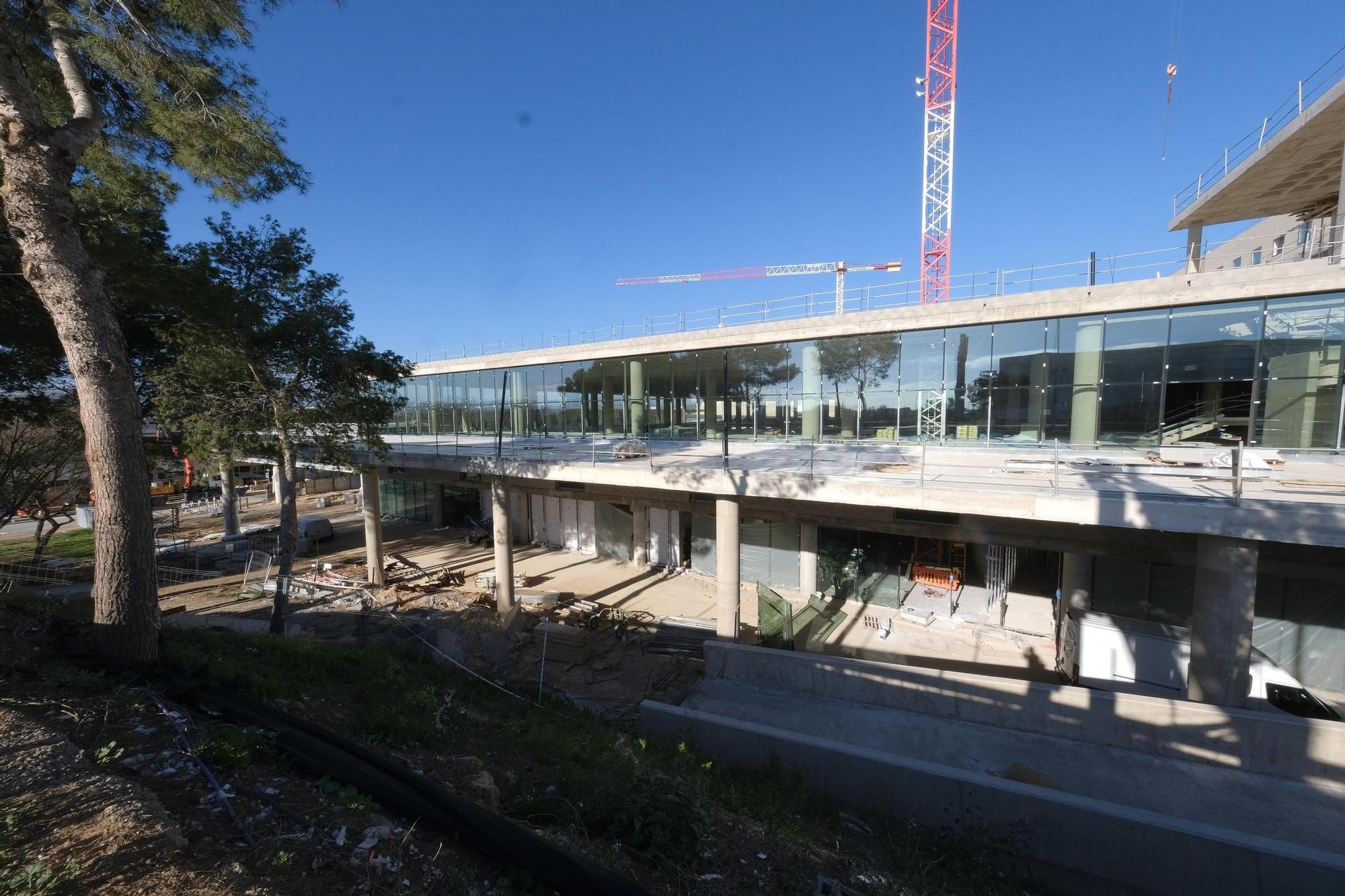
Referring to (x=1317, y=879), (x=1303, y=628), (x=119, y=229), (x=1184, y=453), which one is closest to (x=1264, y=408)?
(x=1184, y=453)

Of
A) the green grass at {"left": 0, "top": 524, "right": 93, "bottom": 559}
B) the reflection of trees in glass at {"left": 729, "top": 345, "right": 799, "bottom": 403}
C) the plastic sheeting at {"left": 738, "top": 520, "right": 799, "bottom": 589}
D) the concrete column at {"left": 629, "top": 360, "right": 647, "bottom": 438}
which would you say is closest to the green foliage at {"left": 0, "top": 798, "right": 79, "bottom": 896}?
the plastic sheeting at {"left": 738, "top": 520, "right": 799, "bottom": 589}

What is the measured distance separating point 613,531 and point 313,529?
→ 1506cm

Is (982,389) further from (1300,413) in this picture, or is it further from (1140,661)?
(1140,661)

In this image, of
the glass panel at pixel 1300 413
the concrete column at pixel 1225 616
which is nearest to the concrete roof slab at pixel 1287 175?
the glass panel at pixel 1300 413

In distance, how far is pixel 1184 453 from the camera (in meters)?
12.0

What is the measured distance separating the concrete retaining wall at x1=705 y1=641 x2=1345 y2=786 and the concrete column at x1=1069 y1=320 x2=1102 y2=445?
7535 millimetres

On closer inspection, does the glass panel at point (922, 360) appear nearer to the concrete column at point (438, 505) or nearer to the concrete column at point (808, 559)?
the concrete column at point (808, 559)

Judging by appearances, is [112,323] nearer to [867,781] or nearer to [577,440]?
[867,781]

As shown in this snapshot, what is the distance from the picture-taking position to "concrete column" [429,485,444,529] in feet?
91.9

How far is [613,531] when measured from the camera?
69.8 ft

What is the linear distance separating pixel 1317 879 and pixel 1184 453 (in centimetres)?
1013

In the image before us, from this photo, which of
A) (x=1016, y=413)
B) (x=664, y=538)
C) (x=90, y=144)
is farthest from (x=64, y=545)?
(x=1016, y=413)

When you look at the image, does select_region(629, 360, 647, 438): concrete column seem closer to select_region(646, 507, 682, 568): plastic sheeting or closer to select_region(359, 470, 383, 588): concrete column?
select_region(646, 507, 682, 568): plastic sheeting

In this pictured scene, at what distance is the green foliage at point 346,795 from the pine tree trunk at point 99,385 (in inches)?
115
